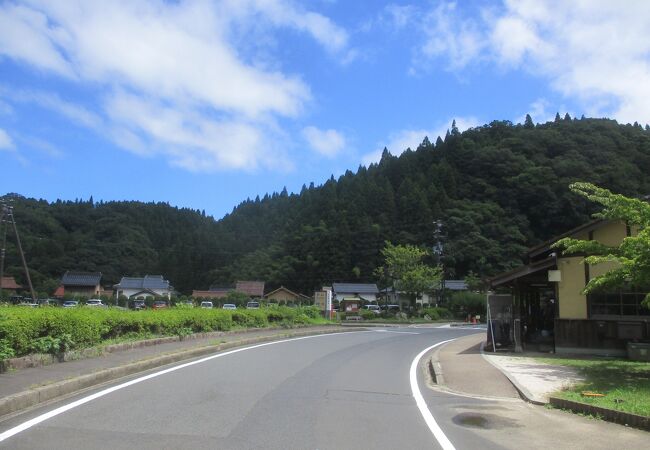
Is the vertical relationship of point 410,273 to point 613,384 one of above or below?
above

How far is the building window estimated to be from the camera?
635 inches

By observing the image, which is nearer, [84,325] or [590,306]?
[84,325]

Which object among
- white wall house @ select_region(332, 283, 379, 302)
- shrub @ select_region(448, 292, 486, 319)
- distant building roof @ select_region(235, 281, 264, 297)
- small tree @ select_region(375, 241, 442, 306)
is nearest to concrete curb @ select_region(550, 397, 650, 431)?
small tree @ select_region(375, 241, 442, 306)

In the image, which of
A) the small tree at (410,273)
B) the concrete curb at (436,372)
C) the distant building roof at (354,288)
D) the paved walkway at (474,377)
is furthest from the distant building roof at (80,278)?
the concrete curb at (436,372)

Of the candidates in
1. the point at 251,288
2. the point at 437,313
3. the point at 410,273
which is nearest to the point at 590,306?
the point at 410,273

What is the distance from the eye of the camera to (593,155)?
8156 centimetres

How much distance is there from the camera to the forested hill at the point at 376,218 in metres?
83.1

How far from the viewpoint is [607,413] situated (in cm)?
781

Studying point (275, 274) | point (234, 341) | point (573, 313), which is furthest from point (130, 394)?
point (275, 274)

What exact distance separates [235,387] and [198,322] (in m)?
10.0

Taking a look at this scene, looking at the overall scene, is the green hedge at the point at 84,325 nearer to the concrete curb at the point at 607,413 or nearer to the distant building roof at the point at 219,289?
the concrete curb at the point at 607,413

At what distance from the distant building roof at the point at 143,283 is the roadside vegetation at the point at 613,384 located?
93.3 m

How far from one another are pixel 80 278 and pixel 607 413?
9657 cm

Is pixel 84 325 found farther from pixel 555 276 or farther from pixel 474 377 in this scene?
pixel 555 276
